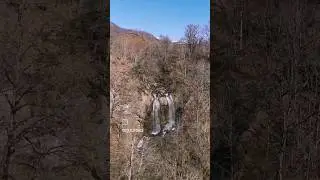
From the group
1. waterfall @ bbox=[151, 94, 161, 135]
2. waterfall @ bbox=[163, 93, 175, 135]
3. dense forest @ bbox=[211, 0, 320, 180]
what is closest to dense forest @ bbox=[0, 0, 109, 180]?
dense forest @ bbox=[211, 0, 320, 180]

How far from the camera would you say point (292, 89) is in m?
3.44

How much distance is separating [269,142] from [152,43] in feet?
10.7

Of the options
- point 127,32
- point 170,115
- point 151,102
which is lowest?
point 170,115

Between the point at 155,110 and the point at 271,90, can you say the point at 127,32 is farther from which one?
the point at 271,90

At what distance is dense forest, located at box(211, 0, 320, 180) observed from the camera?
3.41 m

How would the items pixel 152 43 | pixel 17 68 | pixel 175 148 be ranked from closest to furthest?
pixel 17 68
pixel 152 43
pixel 175 148

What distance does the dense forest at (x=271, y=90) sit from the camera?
341cm

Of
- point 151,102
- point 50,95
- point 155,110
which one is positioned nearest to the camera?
point 50,95

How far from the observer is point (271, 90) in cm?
343

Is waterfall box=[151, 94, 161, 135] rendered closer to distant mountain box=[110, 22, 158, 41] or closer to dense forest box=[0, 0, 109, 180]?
distant mountain box=[110, 22, 158, 41]

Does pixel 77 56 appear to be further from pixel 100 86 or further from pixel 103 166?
pixel 103 166

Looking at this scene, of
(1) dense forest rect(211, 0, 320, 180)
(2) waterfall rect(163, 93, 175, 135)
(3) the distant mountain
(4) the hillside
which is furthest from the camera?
(2) waterfall rect(163, 93, 175, 135)

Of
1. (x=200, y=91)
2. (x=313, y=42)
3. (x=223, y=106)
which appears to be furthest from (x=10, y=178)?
(x=200, y=91)

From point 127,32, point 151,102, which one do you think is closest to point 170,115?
point 151,102
